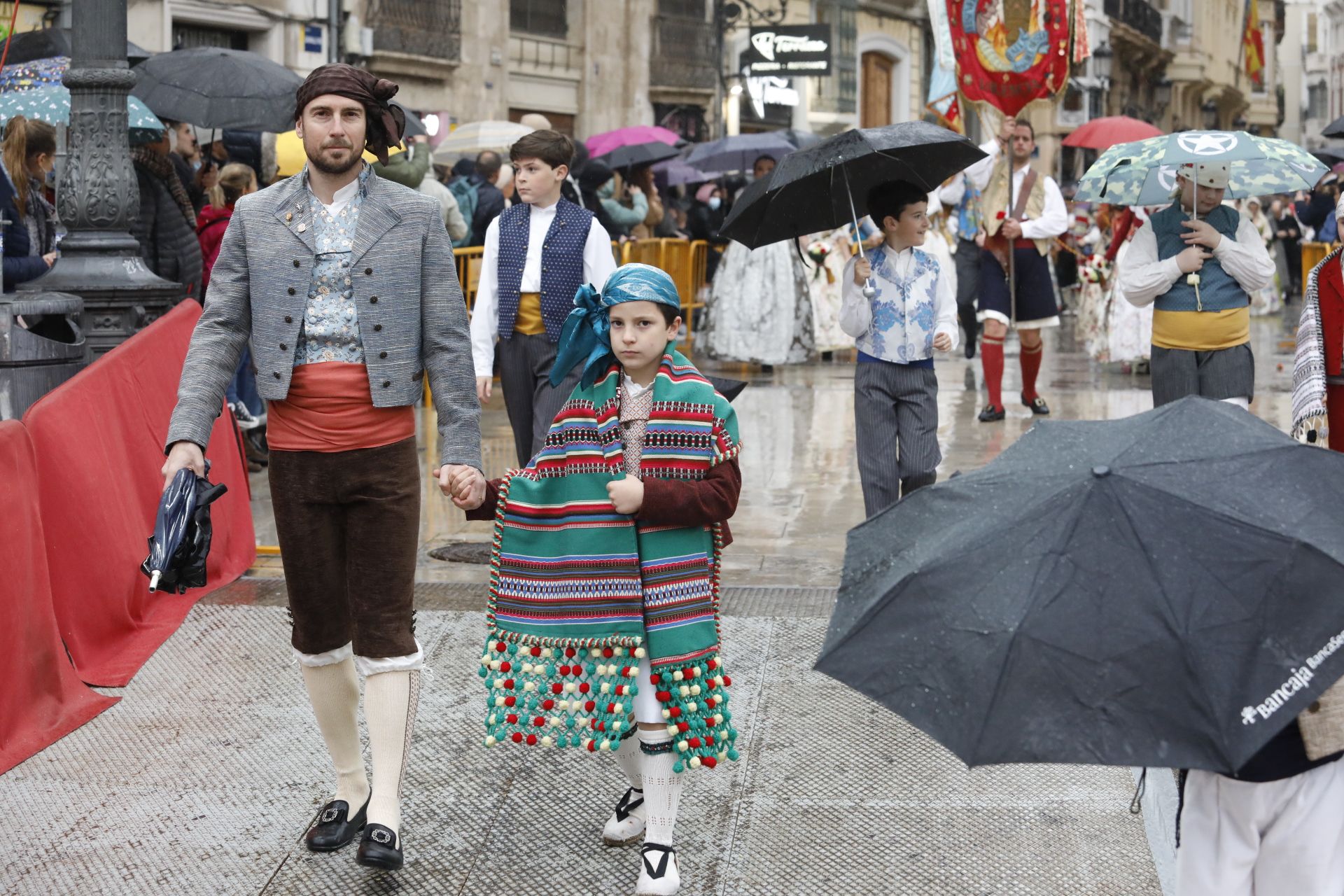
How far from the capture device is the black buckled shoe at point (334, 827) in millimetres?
4449

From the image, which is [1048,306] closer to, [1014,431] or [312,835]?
[1014,431]

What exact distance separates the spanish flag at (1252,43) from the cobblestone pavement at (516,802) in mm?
66756

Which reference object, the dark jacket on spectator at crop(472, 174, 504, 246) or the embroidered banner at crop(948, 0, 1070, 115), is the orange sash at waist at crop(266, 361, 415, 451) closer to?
the embroidered banner at crop(948, 0, 1070, 115)

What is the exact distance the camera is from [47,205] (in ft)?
29.8

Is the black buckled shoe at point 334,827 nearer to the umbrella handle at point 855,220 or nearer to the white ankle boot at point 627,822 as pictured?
the white ankle boot at point 627,822

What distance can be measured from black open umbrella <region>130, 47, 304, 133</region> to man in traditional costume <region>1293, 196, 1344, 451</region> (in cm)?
726

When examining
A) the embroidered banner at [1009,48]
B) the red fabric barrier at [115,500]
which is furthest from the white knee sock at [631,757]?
the embroidered banner at [1009,48]

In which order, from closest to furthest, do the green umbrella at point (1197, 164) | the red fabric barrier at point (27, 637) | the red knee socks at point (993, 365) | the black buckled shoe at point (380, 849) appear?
the black buckled shoe at point (380, 849), the red fabric barrier at point (27, 637), the green umbrella at point (1197, 164), the red knee socks at point (993, 365)

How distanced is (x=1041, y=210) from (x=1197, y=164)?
16.0 ft

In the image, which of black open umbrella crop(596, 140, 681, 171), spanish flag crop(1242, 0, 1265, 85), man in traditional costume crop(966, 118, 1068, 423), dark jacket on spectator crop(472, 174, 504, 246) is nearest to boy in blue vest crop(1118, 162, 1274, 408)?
man in traditional costume crop(966, 118, 1068, 423)

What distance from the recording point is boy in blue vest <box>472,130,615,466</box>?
22.2 feet

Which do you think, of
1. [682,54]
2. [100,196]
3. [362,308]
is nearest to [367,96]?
[362,308]

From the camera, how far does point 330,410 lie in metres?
4.28

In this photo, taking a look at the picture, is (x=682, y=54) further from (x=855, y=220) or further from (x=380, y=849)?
(x=380, y=849)
